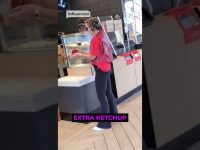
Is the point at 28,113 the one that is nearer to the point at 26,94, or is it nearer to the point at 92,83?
the point at 26,94

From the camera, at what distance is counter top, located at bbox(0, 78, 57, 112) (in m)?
1.30

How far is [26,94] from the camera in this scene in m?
1.36

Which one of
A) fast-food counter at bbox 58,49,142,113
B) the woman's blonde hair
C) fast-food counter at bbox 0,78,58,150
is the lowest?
fast-food counter at bbox 0,78,58,150

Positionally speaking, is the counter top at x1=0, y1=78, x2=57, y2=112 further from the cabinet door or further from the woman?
the cabinet door

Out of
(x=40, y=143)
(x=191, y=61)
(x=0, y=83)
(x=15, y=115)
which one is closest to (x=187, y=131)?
(x=191, y=61)

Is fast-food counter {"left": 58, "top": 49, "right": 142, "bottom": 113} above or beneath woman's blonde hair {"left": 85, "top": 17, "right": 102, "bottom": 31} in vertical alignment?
beneath

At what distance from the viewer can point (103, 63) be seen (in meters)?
1.13

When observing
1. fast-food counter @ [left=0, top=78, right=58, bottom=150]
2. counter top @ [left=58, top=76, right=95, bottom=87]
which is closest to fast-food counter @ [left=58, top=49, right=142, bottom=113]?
counter top @ [left=58, top=76, right=95, bottom=87]

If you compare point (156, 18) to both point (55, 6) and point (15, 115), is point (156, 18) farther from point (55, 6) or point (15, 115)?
point (15, 115)

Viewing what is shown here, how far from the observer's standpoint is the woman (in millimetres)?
1105

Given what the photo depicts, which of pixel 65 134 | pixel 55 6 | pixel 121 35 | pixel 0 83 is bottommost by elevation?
pixel 65 134

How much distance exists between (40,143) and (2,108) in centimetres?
28

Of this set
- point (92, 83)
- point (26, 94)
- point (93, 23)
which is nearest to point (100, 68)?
point (92, 83)

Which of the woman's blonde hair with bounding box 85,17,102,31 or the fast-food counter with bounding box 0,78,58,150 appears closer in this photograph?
the woman's blonde hair with bounding box 85,17,102,31
